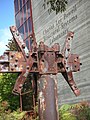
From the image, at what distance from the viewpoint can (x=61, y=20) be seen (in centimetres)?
1919

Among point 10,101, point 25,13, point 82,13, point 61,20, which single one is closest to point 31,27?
point 25,13

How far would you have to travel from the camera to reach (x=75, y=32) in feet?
56.5

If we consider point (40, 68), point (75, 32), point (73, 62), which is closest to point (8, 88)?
point (75, 32)

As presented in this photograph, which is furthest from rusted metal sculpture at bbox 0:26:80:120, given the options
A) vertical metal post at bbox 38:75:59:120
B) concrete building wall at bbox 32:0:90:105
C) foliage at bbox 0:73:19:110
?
foliage at bbox 0:73:19:110

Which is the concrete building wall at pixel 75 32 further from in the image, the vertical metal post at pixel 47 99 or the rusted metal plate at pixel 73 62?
the vertical metal post at pixel 47 99

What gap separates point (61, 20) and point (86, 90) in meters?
4.61

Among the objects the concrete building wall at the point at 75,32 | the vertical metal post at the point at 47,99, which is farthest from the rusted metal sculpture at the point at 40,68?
the concrete building wall at the point at 75,32

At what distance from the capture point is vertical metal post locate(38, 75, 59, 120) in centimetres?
373

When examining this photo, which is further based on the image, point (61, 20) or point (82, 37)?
point (61, 20)

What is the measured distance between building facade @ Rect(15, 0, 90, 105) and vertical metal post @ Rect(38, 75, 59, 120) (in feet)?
30.6

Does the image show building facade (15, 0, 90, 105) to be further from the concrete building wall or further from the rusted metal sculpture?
the rusted metal sculpture

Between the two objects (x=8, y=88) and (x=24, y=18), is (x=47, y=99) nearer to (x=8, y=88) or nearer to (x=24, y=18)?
(x=8, y=88)

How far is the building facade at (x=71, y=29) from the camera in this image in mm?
16094

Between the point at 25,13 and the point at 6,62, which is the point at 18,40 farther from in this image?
the point at 25,13
